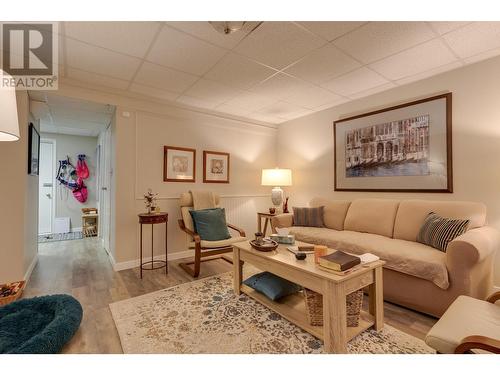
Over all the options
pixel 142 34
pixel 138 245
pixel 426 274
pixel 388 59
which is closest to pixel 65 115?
pixel 138 245

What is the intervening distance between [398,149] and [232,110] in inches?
98.7

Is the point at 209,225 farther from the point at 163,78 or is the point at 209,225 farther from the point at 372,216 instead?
the point at 372,216

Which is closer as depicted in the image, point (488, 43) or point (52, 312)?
point (52, 312)

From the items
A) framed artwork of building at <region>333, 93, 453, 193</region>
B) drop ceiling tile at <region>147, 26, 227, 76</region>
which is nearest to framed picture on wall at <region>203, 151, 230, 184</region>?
drop ceiling tile at <region>147, 26, 227, 76</region>

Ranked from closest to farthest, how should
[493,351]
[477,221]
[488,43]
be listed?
[493,351] → [488,43] → [477,221]

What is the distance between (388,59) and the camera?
2363 millimetres

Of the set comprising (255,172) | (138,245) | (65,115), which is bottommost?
(138,245)

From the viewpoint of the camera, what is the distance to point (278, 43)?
6.81 feet

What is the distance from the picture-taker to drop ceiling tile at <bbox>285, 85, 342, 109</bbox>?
10.3ft

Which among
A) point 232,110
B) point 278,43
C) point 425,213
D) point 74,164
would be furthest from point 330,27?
point 74,164

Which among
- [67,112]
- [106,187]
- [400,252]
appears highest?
[67,112]

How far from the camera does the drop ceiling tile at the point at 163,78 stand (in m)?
2.52

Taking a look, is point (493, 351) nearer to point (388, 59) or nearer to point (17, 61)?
point (388, 59)

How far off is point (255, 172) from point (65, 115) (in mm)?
3213
